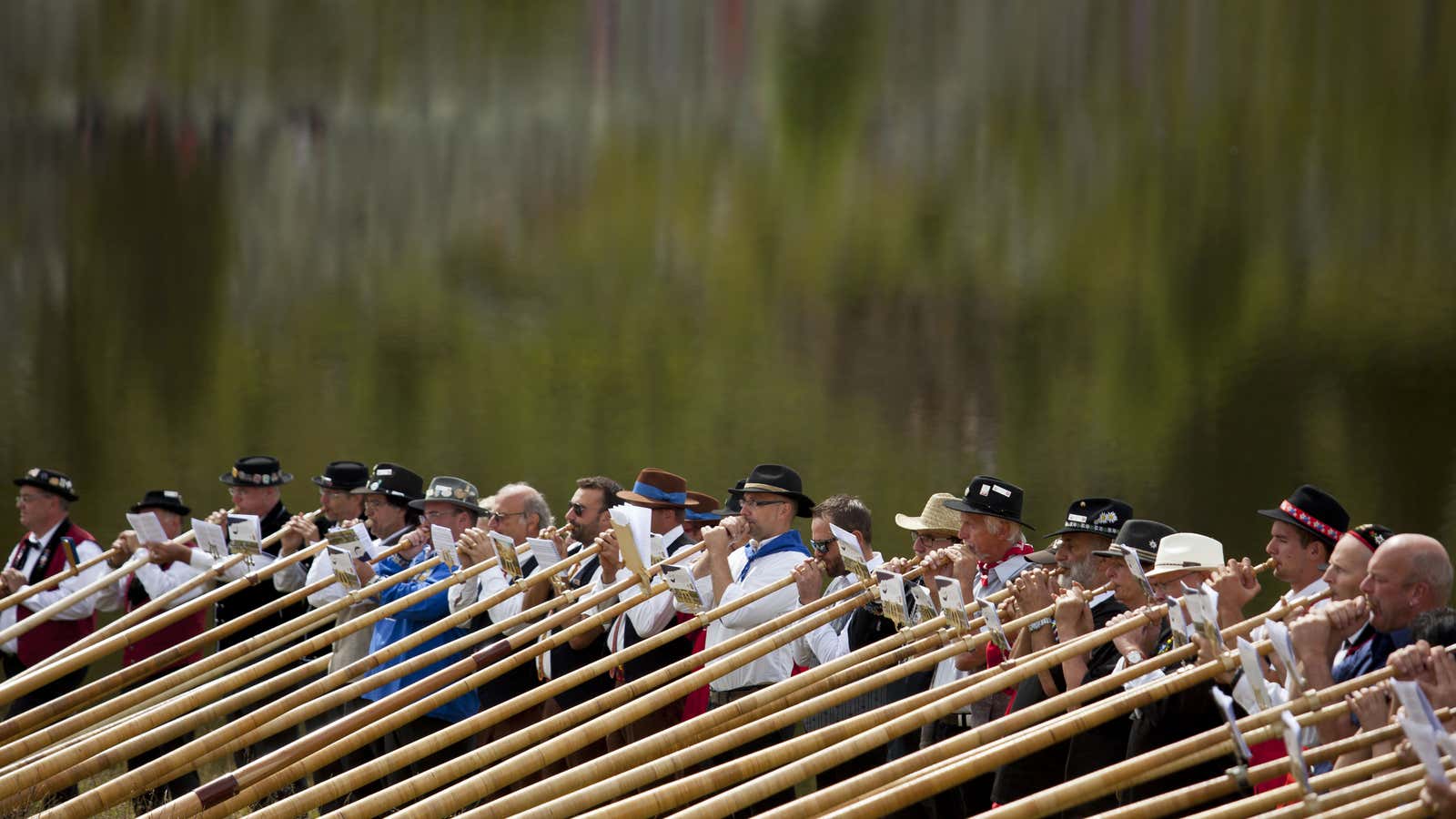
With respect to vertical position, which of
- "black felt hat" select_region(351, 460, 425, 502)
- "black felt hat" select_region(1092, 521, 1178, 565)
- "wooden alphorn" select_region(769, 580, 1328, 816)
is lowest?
"black felt hat" select_region(351, 460, 425, 502)

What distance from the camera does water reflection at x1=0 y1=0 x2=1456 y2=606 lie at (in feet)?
33.9

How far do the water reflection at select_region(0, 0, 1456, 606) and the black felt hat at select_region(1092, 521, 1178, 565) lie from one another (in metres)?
5.24

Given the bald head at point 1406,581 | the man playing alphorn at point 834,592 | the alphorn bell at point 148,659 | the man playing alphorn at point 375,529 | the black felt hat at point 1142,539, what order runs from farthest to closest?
the man playing alphorn at point 375,529, the alphorn bell at point 148,659, the man playing alphorn at point 834,592, the black felt hat at point 1142,539, the bald head at point 1406,581

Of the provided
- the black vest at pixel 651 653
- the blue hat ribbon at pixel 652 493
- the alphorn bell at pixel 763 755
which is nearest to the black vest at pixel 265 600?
the blue hat ribbon at pixel 652 493

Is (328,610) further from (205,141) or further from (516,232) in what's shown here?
(205,141)

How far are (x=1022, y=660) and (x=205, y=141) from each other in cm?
968

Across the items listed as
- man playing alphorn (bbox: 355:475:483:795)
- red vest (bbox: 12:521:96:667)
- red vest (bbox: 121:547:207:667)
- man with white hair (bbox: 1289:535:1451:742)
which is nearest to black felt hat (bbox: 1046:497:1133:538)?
man with white hair (bbox: 1289:535:1451:742)

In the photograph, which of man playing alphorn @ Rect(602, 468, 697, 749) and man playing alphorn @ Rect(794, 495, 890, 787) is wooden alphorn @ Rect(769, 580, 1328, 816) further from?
man playing alphorn @ Rect(602, 468, 697, 749)

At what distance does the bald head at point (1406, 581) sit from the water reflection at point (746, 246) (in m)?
6.23

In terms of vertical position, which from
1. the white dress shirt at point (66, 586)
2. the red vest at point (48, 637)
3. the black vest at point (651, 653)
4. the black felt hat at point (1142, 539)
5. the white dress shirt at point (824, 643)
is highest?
the black felt hat at point (1142, 539)

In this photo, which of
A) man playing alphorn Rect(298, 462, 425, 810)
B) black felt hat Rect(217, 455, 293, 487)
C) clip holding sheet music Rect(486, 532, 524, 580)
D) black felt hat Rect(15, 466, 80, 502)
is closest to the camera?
clip holding sheet music Rect(486, 532, 524, 580)

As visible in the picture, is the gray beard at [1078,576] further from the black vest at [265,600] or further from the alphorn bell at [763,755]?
the black vest at [265,600]

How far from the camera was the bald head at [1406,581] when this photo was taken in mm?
4238

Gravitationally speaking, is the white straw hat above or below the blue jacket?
above
